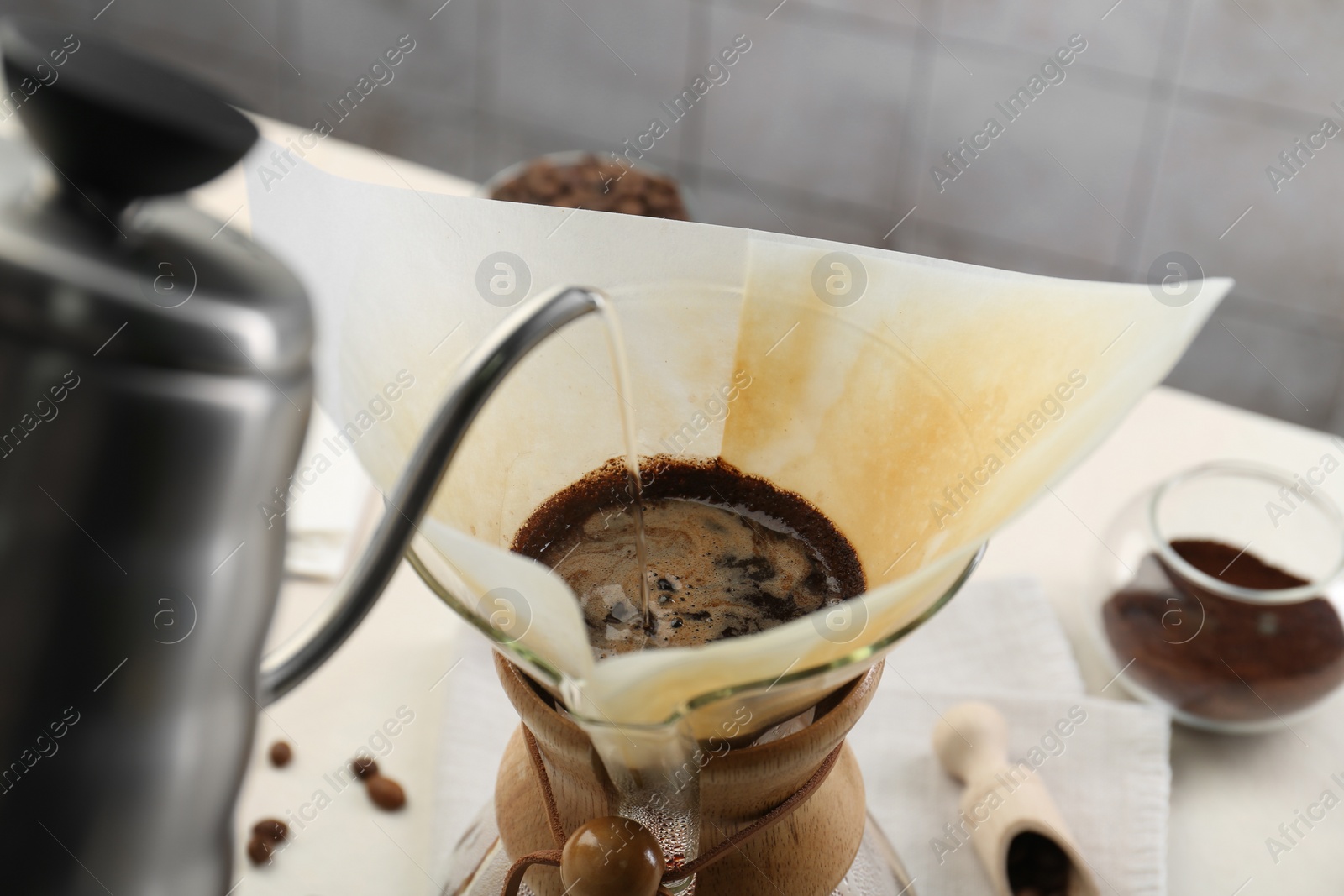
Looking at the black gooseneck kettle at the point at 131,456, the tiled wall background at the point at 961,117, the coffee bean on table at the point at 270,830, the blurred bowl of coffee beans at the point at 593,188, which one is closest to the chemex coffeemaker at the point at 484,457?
the black gooseneck kettle at the point at 131,456

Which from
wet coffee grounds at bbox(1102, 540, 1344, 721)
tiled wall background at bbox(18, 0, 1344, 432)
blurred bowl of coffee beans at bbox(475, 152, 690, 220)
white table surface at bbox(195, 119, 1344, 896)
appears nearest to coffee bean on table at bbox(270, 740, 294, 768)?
white table surface at bbox(195, 119, 1344, 896)

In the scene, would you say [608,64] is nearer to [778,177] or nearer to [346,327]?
[778,177]

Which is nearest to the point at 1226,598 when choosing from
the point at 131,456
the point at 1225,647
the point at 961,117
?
the point at 1225,647

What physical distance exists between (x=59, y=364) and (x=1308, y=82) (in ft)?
4.70

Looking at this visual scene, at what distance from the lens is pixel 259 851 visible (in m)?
0.51

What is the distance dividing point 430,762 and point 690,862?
0.22 meters

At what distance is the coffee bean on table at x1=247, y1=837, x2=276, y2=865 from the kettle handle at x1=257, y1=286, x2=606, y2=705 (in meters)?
0.31

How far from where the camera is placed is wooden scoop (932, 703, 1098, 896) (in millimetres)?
501

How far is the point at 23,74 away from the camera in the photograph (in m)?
0.18

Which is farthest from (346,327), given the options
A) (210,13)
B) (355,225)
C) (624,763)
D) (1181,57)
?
(210,13)

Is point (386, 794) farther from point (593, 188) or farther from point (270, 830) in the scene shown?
point (593, 188)

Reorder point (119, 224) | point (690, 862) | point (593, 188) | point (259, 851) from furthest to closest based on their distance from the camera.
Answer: point (593, 188)
point (259, 851)
point (690, 862)
point (119, 224)

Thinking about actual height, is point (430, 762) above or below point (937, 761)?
below

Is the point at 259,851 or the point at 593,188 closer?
the point at 259,851
